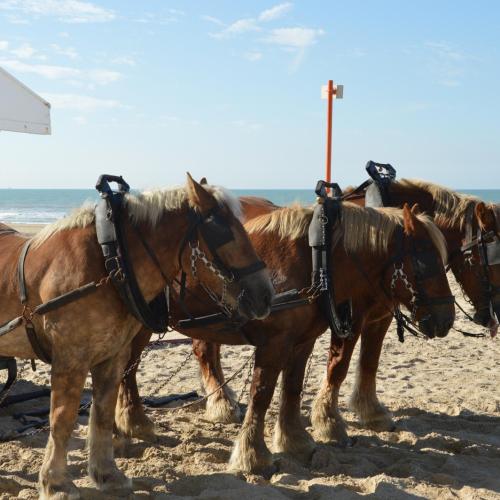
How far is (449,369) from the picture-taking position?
654 centimetres

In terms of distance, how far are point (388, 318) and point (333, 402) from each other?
762mm

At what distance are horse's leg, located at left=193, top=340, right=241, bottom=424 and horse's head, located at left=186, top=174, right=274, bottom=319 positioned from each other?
6.95 feet

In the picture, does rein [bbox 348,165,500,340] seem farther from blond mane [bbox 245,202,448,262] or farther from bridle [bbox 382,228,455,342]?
blond mane [bbox 245,202,448,262]

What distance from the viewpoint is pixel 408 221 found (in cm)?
397

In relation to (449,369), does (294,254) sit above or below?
above

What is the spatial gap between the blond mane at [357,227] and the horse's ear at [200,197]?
40.2 inches

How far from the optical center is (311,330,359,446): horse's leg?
180 inches

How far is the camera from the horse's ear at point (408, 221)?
13.0 ft

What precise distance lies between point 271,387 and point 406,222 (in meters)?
1.24

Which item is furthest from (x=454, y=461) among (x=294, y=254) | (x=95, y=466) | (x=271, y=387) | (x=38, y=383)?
(x=38, y=383)

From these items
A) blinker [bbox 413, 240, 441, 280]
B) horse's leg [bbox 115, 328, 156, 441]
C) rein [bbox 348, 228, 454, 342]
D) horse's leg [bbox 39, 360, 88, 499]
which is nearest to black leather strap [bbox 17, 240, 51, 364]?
horse's leg [bbox 39, 360, 88, 499]

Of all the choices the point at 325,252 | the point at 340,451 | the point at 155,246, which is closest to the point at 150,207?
the point at 155,246

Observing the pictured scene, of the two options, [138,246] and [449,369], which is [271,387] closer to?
[138,246]

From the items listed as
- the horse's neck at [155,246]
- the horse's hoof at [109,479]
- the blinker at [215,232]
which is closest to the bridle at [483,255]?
the blinker at [215,232]
